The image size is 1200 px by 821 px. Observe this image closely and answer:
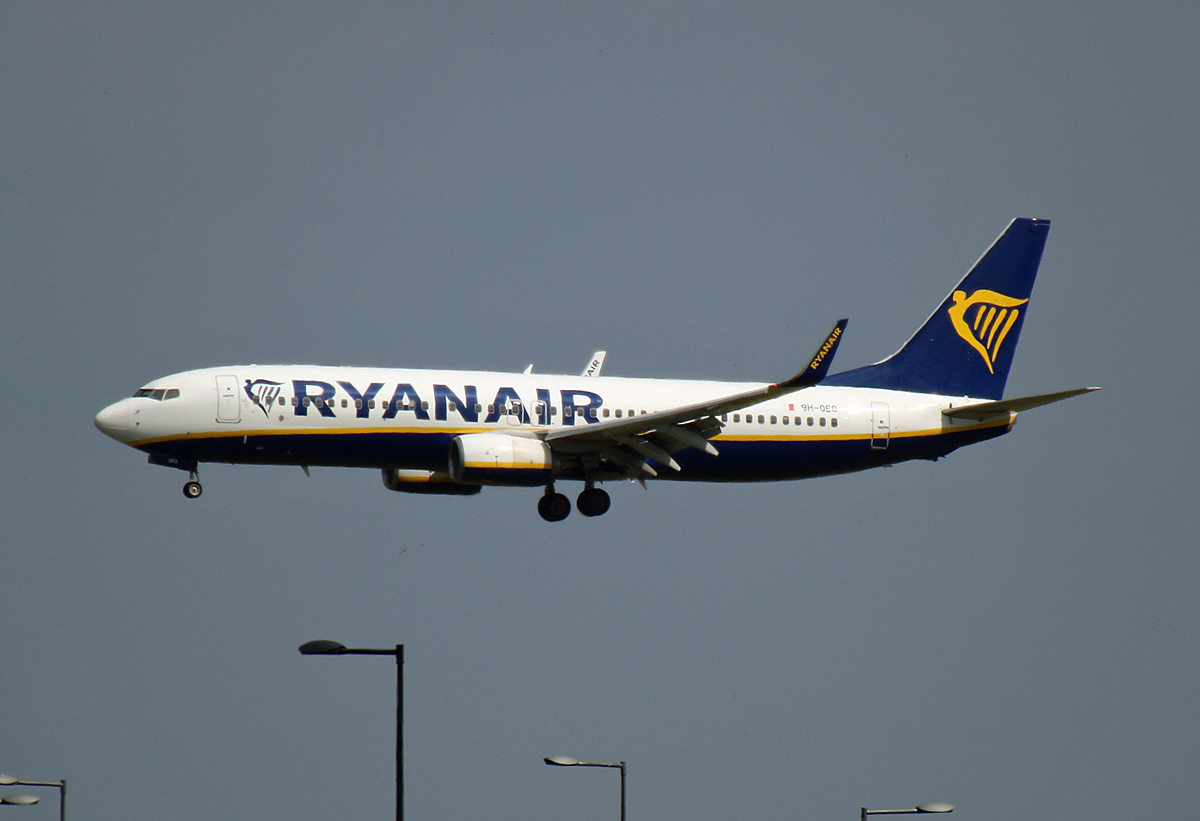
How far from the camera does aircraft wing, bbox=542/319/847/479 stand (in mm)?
51500

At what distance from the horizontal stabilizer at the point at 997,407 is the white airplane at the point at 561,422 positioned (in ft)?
0.21

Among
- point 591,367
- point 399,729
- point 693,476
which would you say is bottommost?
point 399,729

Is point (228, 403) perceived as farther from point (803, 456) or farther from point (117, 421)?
point (803, 456)

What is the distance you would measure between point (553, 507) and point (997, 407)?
53.0 ft

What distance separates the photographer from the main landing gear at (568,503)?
184ft

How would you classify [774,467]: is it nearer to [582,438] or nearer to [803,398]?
[803,398]

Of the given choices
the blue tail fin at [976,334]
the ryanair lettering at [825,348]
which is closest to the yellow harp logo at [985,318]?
the blue tail fin at [976,334]

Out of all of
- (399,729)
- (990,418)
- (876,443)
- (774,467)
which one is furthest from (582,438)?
(399,729)

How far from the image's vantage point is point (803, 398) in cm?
5794

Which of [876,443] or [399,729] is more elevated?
[876,443]

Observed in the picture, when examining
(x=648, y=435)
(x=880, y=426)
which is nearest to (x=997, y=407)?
(x=880, y=426)

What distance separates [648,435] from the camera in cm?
5412

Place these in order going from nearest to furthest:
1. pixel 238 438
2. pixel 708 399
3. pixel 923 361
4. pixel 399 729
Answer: pixel 399 729, pixel 238 438, pixel 708 399, pixel 923 361

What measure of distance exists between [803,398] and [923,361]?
6737 mm
